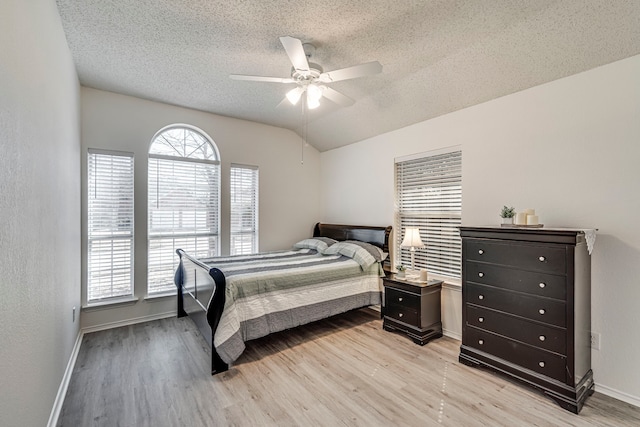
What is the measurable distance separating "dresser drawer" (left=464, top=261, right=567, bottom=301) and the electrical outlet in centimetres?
59

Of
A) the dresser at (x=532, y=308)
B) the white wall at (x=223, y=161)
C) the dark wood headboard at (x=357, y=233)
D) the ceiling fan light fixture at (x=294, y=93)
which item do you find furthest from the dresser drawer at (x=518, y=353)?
the white wall at (x=223, y=161)

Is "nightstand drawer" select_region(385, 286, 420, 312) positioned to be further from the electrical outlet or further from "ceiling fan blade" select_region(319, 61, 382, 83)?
"ceiling fan blade" select_region(319, 61, 382, 83)

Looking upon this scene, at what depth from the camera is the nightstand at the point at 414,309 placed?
10.6 feet

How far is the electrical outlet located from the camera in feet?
7.88

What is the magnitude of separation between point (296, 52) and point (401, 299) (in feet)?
8.89

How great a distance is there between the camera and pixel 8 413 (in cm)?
121

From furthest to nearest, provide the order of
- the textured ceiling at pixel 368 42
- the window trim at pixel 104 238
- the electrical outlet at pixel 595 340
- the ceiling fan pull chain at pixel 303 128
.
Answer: the ceiling fan pull chain at pixel 303 128 → the window trim at pixel 104 238 → the electrical outlet at pixel 595 340 → the textured ceiling at pixel 368 42

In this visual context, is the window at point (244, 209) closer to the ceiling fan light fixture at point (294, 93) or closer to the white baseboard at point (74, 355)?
the white baseboard at point (74, 355)

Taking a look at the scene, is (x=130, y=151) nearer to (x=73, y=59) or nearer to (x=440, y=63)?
(x=73, y=59)

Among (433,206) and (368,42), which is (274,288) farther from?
(368,42)

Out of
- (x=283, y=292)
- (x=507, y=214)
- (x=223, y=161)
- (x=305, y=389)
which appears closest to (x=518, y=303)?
(x=507, y=214)

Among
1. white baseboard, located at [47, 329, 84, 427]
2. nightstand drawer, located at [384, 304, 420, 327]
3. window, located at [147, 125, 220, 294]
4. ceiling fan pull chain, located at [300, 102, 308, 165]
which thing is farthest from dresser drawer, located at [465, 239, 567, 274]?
window, located at [147, 125, 220, 294]

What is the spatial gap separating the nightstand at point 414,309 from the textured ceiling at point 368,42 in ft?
6.70

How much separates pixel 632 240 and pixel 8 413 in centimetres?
381
